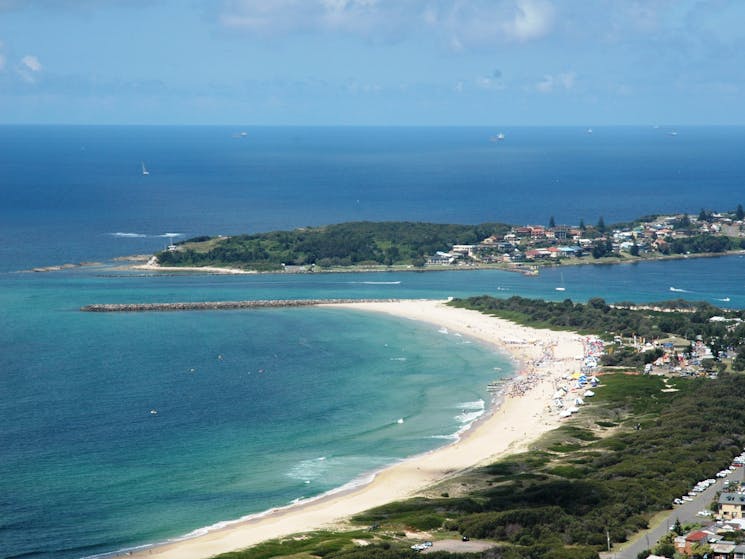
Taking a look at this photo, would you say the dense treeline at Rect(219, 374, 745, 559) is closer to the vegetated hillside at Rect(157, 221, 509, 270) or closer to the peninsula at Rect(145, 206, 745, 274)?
the peninsula at Rect(145, 206, 745, 274)

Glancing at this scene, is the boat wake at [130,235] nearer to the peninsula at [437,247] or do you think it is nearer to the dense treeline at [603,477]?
the peninsula at [437,247]

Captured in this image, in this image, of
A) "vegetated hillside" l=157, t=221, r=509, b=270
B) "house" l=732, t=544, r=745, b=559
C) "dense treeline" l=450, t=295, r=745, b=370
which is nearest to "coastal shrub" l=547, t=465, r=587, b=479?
"house" l=732, t=544, r=745, b=559

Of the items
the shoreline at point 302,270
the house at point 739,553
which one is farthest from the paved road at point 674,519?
the shoreline at point 302,270

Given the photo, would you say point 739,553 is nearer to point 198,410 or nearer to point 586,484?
point 586,484

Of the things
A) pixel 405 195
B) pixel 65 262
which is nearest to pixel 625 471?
pixel 65 262

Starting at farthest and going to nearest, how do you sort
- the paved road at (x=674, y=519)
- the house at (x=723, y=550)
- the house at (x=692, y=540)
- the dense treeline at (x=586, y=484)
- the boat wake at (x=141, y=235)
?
the boat wake at (x=141, y=235)
the dense treeline at (x=586, y=484)
the paved road at (x=674, y=519)
the house at (x=692, y=540)
the house at (x=723, y=550)

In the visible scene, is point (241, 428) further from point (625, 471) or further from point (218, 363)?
point (625, 471)

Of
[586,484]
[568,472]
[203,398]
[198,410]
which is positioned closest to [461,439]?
[568,472]
